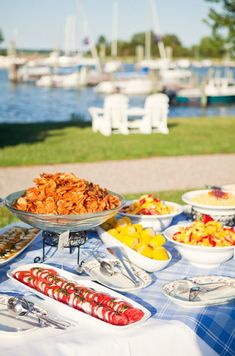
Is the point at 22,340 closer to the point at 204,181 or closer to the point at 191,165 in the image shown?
the point at 204,181

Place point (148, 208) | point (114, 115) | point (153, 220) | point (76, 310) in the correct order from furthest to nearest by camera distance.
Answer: point (114, 115) → point (148, 208) → point (153, 220) → point (76, 310)

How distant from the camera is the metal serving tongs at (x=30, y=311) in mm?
2049

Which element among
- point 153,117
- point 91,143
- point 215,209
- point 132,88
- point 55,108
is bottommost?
point 55,108

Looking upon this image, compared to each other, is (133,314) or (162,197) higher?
(133,314)

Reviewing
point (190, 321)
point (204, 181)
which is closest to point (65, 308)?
point (190, 321)

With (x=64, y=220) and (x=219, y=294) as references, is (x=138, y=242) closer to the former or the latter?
(x=64, y=220)

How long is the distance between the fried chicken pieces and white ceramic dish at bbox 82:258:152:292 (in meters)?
0.25

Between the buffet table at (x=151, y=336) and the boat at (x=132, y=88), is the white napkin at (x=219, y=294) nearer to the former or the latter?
the buffet table at (x=151, y=336)

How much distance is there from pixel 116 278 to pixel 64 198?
0.46 meters

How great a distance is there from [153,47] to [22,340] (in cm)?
12576

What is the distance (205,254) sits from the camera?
2664mm

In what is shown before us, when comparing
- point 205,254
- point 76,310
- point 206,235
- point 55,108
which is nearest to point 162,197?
point 206,235

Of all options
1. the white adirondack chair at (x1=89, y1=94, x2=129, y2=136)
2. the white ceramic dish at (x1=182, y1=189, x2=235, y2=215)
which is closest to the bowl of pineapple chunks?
the white ceramic dish at (x1=182, y1=189, x2=235, y2=215)

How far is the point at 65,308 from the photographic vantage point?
2.16 metres
